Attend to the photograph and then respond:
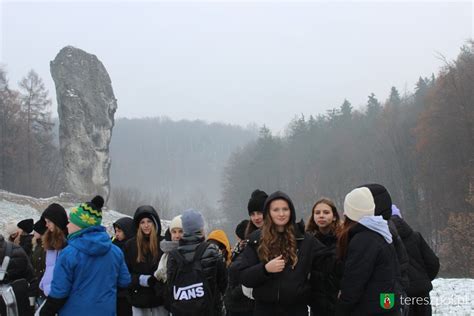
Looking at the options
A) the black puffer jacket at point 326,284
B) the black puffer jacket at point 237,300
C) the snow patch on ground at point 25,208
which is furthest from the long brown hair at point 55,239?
the snow patch on ground at point 25,208

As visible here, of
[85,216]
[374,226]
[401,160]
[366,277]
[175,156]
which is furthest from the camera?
[175,156]

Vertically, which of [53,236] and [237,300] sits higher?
[53,236]

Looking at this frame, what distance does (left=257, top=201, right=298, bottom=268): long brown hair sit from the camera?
13.0 ft

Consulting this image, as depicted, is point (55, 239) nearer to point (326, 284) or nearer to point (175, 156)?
point (326, 284)

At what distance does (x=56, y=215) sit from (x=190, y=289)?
1957mm

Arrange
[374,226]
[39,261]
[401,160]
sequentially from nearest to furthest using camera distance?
[374,226], [39,261], [401,160]

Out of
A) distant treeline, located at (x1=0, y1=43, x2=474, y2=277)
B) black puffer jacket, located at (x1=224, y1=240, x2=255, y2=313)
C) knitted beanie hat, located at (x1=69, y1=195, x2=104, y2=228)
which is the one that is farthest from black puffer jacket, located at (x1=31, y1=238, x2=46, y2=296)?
distant treeline, located at (x1=0, y1=43, x2=474, y2=277)

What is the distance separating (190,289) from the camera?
178 inches

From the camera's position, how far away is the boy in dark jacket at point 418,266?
5.53 metres

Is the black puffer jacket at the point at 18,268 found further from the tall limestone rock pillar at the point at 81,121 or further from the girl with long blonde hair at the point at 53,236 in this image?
the tall limestone rock pillar at the point at 81,121

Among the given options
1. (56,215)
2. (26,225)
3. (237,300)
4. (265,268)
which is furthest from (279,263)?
(26,225)

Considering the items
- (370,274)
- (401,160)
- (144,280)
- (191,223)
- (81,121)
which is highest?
(81,121)

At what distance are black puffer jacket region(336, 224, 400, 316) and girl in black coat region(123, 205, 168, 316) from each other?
7.76 feet

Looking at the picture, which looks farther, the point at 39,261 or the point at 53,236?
the point at 39,261
